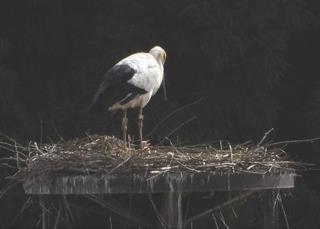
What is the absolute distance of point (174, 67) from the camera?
44.2 ft

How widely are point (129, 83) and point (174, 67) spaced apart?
5.08m

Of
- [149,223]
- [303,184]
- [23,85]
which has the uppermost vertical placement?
[23,85]

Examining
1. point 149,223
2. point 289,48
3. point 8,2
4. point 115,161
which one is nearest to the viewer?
point 115,161

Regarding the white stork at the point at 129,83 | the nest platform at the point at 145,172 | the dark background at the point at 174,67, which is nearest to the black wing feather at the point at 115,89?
the white stork at the point at 129,83

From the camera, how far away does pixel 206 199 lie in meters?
8.27

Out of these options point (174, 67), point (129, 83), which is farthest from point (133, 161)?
point (174, 67)

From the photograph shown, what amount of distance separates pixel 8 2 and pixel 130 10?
1519 mm

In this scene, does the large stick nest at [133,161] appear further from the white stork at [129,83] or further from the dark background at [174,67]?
the dark background at [174,67]

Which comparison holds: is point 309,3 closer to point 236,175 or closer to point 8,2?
point 8,2

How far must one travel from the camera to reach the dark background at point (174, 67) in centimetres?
1253

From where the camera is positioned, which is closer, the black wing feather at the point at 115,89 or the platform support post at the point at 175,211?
the platform support post at the point at 175,211

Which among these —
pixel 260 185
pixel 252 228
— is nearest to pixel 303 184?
pixel 252 228

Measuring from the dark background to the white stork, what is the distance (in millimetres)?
3349

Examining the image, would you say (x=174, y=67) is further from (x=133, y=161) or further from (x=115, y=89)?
(x=133, y=161)
